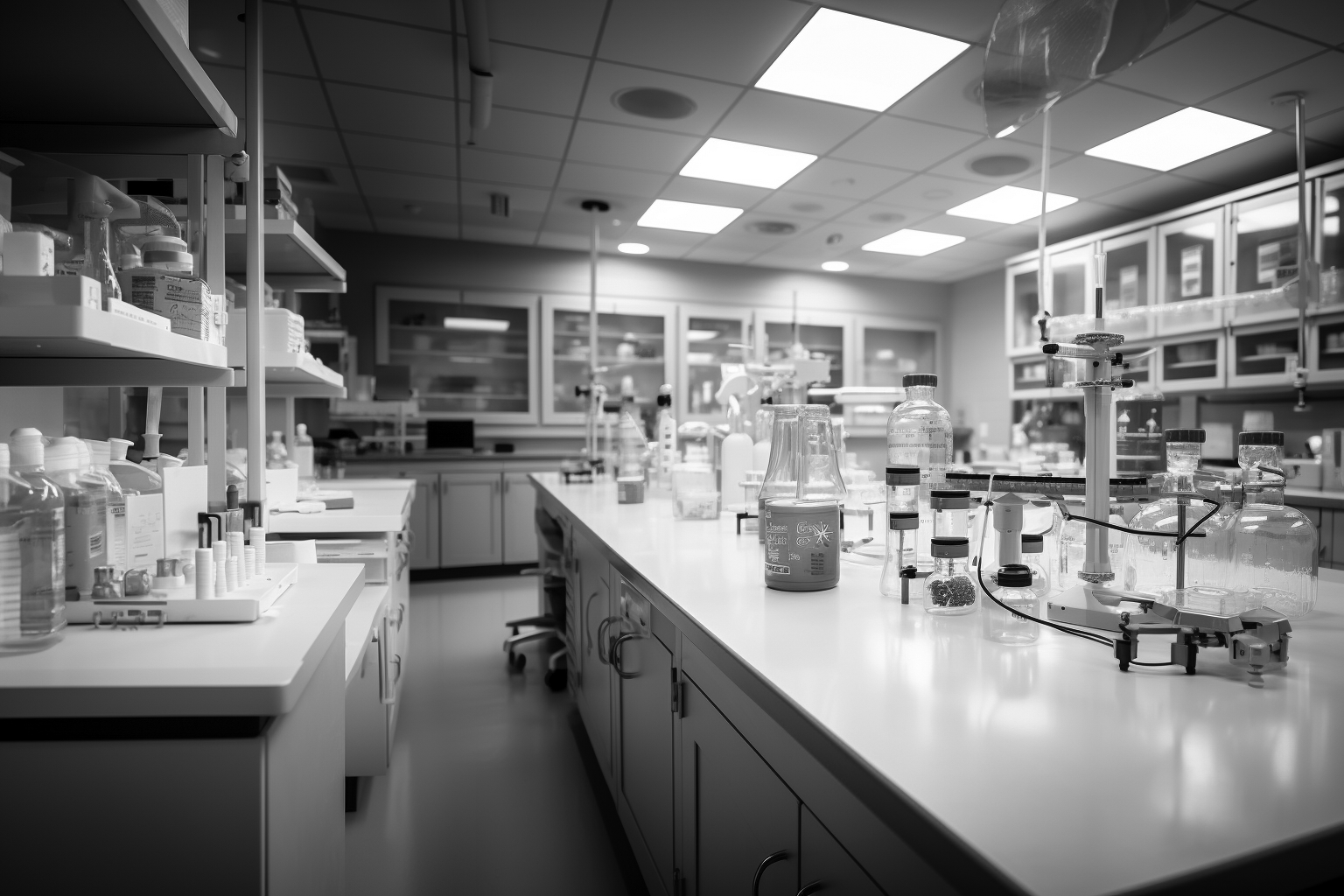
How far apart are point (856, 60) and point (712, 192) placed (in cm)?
152

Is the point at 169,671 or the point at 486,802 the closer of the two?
the point at 169,671

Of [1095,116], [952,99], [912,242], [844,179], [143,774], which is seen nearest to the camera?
[143,774]

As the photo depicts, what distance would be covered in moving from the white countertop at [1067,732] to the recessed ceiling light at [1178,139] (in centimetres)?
323

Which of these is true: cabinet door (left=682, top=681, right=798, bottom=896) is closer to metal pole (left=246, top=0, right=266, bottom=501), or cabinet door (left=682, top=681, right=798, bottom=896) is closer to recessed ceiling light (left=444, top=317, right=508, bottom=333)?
metal pole (left=246, top=0, right=266, bottom=501)

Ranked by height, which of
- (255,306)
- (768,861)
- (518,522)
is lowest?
(518,522)

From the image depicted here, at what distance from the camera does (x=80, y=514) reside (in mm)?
890

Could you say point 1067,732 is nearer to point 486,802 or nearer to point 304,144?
point 486,802

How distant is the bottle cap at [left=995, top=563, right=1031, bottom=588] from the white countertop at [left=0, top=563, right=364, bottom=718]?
80 centimetres

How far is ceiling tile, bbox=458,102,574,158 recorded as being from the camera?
3.23m

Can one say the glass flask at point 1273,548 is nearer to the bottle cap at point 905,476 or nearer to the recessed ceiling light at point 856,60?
the bottle cap at point 905,476

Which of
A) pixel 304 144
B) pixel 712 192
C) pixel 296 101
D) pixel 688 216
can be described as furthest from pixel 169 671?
pixel 688 216

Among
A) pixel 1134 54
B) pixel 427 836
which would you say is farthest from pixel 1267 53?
pixel 427 836

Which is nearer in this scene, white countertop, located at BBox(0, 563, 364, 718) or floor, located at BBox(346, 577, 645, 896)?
white countertop, located at BBox(0, 563, 364, 718)

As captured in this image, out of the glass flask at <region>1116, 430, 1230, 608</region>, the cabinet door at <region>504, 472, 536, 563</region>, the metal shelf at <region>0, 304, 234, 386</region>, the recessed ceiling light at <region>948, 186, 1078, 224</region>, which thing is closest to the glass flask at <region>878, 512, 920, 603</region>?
the glass flask at <region>1116, 430, 1230, 608</region>
